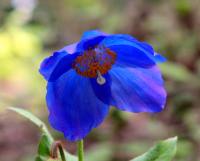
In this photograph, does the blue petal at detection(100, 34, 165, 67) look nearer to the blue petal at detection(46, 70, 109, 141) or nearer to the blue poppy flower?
the blue poppy flower

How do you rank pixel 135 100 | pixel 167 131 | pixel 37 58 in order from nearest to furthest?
pixel 135 100, pixel 167 131, pixel 37 58

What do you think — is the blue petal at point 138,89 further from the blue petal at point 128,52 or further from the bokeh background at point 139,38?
the bokeh background at point 139,38

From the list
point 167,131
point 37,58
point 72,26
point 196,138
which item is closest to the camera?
point 196,138

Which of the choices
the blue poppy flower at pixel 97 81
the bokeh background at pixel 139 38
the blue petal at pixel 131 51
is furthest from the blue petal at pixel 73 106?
the bokeh background at pixel 139 38

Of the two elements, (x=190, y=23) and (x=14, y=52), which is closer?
(x=190, y=23)

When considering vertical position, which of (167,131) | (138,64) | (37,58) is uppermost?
(138,64)

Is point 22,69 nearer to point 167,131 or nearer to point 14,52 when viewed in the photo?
point 14,52

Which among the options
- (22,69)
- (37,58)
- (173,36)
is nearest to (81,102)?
(173,36)

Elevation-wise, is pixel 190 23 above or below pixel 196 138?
above

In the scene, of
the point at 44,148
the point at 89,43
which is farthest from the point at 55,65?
the point at 44,148
